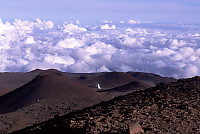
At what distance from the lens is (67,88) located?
38.8 m

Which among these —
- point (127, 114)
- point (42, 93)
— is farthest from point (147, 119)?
point (42, 93)

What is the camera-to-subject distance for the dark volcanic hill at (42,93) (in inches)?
1377

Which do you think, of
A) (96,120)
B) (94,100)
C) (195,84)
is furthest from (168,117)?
(94,100)

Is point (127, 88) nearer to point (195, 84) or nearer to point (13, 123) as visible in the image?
point (13, 123)

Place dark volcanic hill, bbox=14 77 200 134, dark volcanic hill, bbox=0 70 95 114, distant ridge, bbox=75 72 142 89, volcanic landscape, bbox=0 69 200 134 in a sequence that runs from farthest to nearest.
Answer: distant ridge, bbox=75 72 142 89 → dark volcanic hill, bbox=0 70 95 114 → volcanic landscape, bbox=0 69 200 134 → dark volcanic hill, bbox=14 77 200 134

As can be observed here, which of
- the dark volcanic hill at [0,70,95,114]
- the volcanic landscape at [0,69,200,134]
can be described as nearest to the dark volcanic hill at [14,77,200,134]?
the volcanic landscape at [0,69,200,134]

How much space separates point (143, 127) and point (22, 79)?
238ft

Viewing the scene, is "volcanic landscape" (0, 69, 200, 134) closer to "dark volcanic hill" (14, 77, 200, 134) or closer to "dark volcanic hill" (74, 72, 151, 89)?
"dark volcanic hill" (14, 77, 200, 134)

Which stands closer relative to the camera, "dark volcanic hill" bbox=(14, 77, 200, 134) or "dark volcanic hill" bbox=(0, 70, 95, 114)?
"dark volcanic hill" bbox=(14, 77, 200, 134)

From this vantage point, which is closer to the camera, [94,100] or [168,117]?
[168,117]

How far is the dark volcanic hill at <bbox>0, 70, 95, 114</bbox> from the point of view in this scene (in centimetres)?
3497

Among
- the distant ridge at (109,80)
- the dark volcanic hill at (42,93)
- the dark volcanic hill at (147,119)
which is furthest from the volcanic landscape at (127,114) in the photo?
the distant ridge at (109,80)

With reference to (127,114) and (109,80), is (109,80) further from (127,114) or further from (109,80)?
(127,114)

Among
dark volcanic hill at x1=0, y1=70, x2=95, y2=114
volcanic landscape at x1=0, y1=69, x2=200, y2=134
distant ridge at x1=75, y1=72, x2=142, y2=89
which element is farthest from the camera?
distant ridge at x1=75, y1=72, x2=142, y2=89
